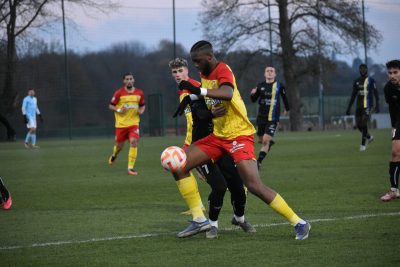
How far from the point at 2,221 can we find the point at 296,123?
39666 millimetres

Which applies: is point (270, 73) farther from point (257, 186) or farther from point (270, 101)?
point (257, 186)

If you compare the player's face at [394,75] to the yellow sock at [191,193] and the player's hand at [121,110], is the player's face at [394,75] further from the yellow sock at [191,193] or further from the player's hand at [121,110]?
the player's hand at [121,110]

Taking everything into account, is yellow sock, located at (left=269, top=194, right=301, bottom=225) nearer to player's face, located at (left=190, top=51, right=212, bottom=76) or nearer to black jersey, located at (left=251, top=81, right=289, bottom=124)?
player's face, located at (left=190, top=51, right=212, bottom=76)

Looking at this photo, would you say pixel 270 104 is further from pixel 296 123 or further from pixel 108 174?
pixel 296 123

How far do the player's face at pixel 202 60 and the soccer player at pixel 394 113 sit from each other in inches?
148

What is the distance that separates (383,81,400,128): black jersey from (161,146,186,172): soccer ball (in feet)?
14.3

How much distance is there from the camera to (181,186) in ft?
27.7

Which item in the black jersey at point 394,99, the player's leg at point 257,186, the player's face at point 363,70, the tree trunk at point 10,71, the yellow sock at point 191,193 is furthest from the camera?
the tree trunk at point 10,71

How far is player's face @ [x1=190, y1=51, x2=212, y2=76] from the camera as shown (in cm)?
804

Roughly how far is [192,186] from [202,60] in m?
1.37

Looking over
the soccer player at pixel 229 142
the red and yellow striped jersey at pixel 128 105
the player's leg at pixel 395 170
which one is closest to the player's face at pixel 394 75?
the player's leg at pixel 395 170

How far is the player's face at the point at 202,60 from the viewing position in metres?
8.04

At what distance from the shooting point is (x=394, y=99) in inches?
445

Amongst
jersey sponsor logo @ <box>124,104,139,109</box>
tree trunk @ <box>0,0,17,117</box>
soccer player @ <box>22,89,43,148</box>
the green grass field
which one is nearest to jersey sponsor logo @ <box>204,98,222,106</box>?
the green grass field
